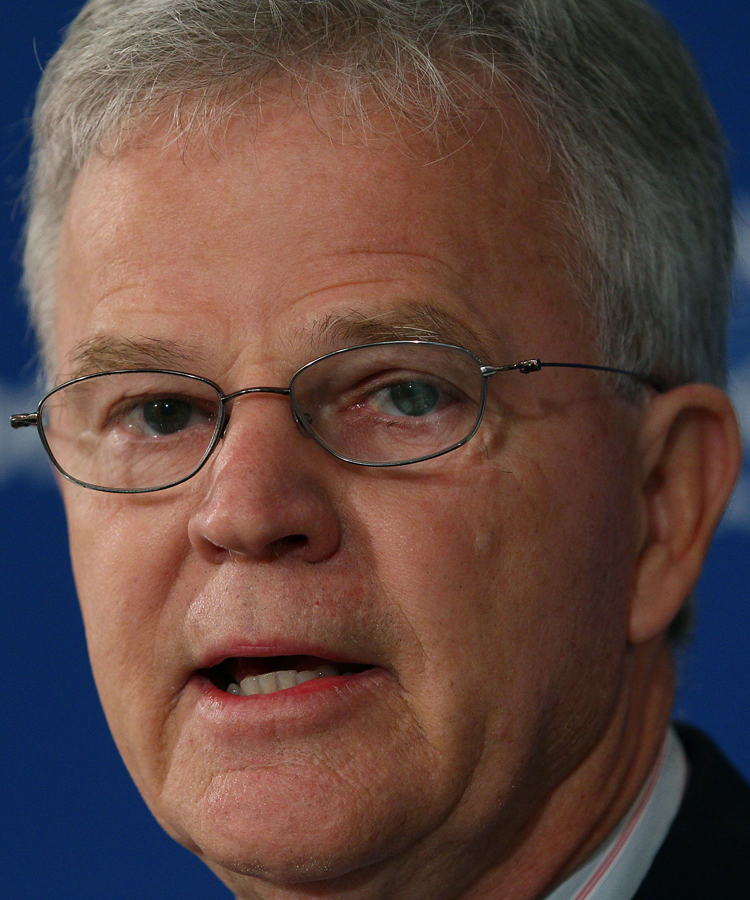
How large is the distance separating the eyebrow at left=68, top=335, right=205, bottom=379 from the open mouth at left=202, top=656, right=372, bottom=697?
417 mm

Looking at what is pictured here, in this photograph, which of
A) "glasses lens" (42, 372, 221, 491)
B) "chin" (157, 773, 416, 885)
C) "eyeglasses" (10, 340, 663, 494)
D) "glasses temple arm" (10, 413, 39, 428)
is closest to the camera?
"chin" (157, 773, 416, 885)

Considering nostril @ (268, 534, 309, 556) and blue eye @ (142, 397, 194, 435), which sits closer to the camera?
nostril @ (268, 534, 309, 556)

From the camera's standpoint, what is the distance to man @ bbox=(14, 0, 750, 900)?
135 cm

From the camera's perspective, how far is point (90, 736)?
10.1ft

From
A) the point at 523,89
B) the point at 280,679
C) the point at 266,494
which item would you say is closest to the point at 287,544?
the point at 266,494

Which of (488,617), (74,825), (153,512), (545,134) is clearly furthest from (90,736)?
(545,134)

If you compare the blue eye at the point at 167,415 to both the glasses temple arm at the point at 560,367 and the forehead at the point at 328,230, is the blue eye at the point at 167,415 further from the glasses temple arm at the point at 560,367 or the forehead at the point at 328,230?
the glasses temple arm at the point at 560,367

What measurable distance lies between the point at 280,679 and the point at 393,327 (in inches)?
19.3

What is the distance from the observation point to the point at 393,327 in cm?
→ 140

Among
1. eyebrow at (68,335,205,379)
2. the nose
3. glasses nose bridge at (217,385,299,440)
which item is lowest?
the nose

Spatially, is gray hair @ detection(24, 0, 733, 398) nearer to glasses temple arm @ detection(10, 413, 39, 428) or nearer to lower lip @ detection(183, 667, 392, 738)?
glasses temple arm @ detection(10, 413, 39, 428)

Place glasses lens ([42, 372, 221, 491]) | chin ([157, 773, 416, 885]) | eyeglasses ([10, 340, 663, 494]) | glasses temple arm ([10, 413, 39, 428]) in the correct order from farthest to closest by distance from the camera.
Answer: glasses temple arm ([10, 413, 39, 428]) < glasses lens ([42, 372, 221, 491]) < eyeglasses ([10, 340, 663, 494]) < chin ([157, 773, 416, 885])

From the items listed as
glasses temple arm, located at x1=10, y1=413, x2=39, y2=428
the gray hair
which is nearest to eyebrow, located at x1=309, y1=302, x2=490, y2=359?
the gray hair

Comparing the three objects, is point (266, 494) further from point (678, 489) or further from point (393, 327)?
point (678, 489)
